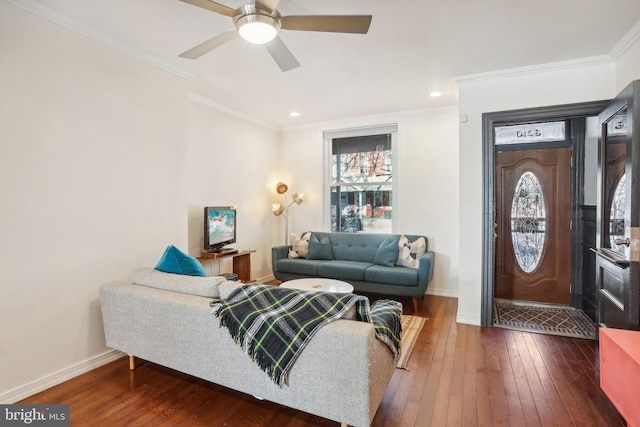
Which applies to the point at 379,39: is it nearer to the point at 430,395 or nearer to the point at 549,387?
the point at 430,395

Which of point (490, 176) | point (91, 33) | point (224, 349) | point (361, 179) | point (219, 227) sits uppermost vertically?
point (91, 33)

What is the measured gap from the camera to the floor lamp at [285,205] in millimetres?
5405

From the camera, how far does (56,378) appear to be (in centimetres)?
233

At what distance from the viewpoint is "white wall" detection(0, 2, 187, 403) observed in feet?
6.96

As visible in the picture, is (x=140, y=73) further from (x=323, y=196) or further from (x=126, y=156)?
(x=323, y=196)

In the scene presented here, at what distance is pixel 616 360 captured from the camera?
1.82m

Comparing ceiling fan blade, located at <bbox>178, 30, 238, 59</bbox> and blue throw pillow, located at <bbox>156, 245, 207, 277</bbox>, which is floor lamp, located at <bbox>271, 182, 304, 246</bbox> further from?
ceiling fan blade, located at <bbox>178, 30, 238, 59</bbox>

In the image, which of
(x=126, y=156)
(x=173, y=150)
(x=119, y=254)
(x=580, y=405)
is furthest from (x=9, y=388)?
(x=580, y=405)

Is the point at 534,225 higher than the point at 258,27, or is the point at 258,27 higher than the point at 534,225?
the point at 258,27

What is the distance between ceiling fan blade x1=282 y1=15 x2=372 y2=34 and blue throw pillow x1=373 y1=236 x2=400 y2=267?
2917 mm

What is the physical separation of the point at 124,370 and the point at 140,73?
97.4 inches

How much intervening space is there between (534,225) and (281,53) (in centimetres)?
384

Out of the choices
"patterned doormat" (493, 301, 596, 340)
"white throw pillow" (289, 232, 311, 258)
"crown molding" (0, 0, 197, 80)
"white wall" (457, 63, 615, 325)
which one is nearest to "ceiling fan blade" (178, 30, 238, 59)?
"crown molding" (0, 0, 197, 80)

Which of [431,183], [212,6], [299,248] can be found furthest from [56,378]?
[431,183]
